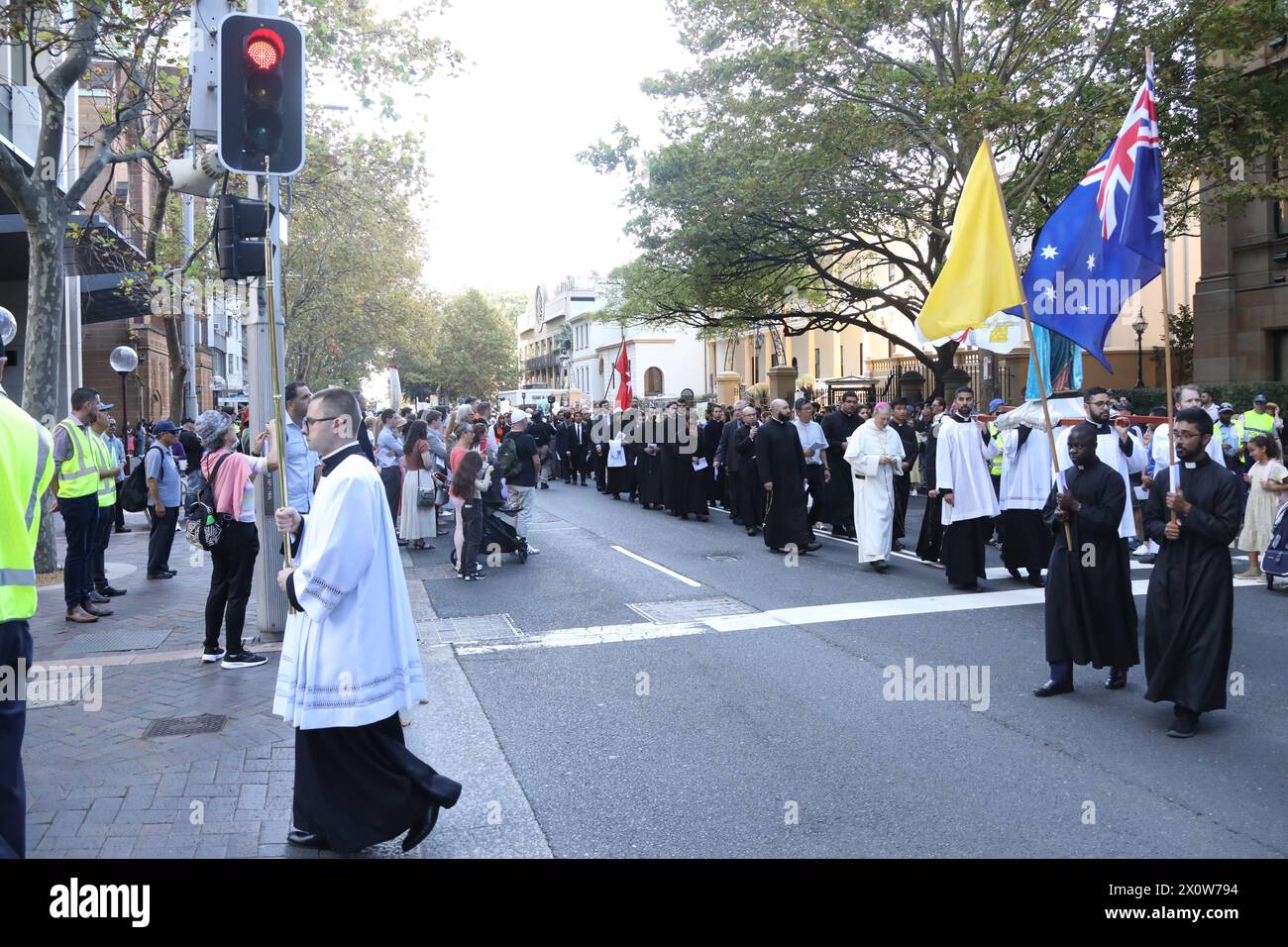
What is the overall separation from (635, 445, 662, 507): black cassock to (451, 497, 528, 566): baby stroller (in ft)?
23.2

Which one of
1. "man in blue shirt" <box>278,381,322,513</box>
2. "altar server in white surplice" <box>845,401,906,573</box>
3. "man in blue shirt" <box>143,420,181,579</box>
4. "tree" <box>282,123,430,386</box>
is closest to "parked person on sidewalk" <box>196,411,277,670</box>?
"man in blue shirt" <box>278,381,322,513</box>

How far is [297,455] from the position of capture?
357 inches

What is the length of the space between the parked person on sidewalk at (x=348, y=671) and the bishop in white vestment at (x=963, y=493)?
7622mm

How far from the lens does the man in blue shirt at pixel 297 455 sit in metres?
8.98

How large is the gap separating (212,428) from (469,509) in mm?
4910

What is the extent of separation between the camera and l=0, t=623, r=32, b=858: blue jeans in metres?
3.48

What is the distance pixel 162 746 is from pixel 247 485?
7.77 feet

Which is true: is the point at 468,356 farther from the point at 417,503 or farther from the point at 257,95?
the point at 257,95

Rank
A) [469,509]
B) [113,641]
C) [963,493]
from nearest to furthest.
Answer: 1. [113,641]
2. [963,493]
3. [469,509]

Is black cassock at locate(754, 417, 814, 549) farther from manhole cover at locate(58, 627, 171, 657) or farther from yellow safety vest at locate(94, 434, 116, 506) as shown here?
yellow safety vest at locate(94, 434, 116, 506)

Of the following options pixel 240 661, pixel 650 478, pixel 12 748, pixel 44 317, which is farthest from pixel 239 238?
pixel 650 478

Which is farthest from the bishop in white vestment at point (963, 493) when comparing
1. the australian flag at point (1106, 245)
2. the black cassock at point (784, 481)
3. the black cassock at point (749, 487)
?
the black cassock at point (749, 487)

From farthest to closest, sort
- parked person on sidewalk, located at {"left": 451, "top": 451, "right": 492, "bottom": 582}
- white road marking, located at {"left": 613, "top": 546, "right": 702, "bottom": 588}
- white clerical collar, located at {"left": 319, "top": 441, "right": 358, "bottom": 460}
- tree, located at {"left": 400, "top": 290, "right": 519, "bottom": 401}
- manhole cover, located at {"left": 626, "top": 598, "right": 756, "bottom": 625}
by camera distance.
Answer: tree, located at {"left": 400, "top": 290, "right": 519, "bottom": 401}, parked person on sidewalk, located at {"left": 451, "top": 451, "right": 492, "bottom": 582}, white road marking, located at {"left": 613, "top": 546, "right": 702, "bottom": 588}, manhole cover, located at {"left": 626, "top": 598, "right": 756, "bottom": 625}, white clerical collar, located at {"left": 319, "top": 441, "right": 358, "bottom": 460}
